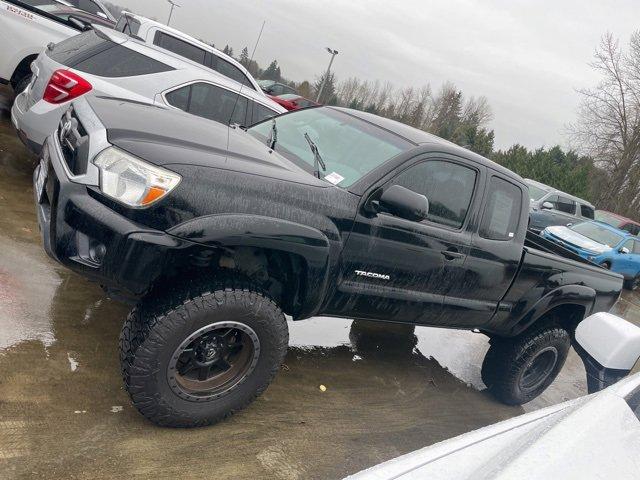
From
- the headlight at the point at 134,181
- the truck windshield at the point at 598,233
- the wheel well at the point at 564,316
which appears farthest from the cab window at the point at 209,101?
the truck windshield at the point at 598,233

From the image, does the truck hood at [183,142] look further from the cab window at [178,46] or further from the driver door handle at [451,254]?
the cab window at [178,46]

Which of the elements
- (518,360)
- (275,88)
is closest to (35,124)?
(518,360)

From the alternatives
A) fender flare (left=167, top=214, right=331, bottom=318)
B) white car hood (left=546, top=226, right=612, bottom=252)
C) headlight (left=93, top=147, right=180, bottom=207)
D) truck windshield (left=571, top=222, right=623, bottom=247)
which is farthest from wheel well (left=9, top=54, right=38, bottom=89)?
truck windshield (left=571, top=222, right=623, bottom=247)

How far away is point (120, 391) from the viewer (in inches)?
117

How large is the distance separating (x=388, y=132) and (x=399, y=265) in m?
0.97

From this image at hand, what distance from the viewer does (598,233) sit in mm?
13430

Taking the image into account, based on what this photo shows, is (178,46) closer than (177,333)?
No

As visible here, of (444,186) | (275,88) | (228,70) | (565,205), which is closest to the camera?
(444,186)

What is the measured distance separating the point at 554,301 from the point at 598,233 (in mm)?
10654

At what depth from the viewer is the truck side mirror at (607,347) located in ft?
7.65

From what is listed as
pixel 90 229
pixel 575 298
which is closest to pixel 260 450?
pixel 90 229

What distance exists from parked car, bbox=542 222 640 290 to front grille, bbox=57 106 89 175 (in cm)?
1171

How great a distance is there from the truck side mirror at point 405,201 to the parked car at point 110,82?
3293 mm

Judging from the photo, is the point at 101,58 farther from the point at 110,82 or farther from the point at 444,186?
the point at 444,186
